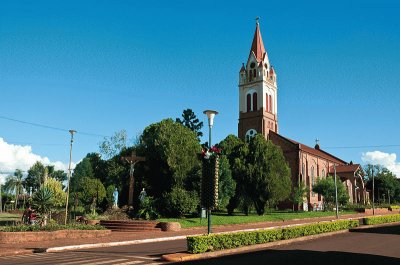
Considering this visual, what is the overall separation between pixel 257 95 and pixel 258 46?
870cm

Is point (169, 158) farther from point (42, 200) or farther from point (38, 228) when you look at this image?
point (38, 228)

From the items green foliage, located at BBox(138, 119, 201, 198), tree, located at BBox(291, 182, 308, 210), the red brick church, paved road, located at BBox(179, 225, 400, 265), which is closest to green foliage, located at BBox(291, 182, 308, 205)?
tree, located at BBox(291, 182, 308, 210)

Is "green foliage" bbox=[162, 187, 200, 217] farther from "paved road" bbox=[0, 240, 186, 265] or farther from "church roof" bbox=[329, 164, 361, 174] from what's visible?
"church roof" bbox=[329, 164, 361, 174]

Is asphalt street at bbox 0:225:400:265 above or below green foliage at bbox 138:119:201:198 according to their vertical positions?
below

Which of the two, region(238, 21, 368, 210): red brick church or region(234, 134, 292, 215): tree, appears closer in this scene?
region(234, 134, 292, 215): tree

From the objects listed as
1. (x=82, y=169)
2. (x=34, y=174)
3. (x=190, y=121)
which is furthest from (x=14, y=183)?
(x=190, y=121)

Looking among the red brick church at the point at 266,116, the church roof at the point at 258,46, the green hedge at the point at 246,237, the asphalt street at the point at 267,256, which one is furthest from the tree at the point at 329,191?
the asphalt street at the point at 267,256

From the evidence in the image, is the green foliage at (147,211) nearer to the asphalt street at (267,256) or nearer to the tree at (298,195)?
the asphalt street at (267,256)

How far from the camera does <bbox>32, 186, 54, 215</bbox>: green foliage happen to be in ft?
67.2

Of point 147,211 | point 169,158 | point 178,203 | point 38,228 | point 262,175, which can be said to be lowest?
point 38,228

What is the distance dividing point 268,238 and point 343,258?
426 cm

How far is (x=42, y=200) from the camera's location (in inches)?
805

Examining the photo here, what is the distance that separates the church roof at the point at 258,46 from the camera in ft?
197

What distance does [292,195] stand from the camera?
1849 inches
